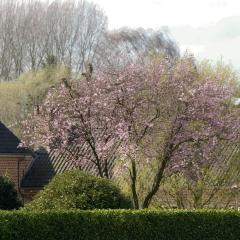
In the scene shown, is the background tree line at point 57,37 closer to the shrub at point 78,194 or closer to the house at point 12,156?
the house at point 12,156

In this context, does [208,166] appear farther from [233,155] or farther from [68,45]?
[68,45]

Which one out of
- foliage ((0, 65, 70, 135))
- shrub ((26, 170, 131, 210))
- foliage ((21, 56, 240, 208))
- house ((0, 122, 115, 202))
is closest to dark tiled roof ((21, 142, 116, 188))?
house ((0, 122, 115, 202))

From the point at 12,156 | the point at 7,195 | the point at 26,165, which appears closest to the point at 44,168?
the point at 26,165

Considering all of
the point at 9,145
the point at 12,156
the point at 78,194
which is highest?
the point at 78,194

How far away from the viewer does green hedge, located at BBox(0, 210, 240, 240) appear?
13.5 metres

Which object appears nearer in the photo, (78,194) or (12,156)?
(78,194)

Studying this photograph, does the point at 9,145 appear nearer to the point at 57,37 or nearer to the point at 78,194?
the point at 78,194

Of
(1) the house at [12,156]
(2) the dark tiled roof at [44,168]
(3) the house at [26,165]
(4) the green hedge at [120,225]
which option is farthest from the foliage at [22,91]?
(4) the green hedge at [120,225]

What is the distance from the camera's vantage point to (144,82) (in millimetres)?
21234

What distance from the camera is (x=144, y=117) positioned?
829 inches

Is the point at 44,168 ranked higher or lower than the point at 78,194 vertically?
lower

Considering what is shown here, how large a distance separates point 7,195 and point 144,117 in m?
4.35

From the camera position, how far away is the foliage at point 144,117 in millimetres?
21047

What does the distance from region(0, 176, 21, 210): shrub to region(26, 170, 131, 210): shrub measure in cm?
381
